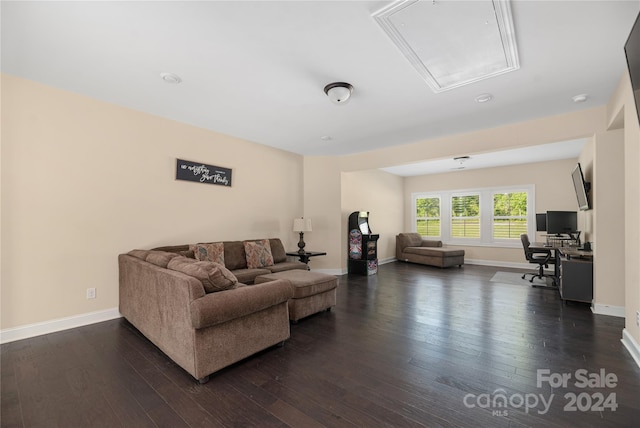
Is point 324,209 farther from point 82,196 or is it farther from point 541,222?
point 541,222

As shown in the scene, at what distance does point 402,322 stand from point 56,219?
4.08 m

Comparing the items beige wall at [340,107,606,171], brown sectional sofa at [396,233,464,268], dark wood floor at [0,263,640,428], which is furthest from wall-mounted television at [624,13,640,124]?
brown sectional sofa at [396,233,464,268]

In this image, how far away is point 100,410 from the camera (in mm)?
1748

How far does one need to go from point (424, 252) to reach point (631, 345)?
4780 mm

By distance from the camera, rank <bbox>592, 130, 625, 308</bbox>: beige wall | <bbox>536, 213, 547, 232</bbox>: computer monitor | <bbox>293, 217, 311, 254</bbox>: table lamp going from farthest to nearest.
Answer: <bbox>536, 213, 547, 232</bbox>: computer monitor
<bbox>293, 217, 311, 254</bbox>: table lamp
<bbox>592, 130, 625, 308</bbox>: beige wall

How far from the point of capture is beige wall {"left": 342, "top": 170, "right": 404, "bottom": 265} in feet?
21.4

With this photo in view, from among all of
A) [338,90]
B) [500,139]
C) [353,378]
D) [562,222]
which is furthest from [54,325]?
[562,222]

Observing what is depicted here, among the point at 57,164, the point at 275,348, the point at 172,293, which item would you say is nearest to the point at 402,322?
the point at 275,348

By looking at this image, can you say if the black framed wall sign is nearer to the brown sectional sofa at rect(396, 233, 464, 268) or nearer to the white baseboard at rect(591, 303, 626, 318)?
the brown sectional sofa at rect(396, 233, 464, 268)

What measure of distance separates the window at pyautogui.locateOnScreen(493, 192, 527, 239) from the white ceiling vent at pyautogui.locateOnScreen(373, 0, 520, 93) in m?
5.71

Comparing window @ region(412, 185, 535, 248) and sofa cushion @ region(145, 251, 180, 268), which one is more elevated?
window @ region(412, 185, 535, 248)

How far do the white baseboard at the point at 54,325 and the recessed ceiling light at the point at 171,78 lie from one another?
280cm

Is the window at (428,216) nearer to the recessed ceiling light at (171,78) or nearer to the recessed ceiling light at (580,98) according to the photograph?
the recessed ceiling light at (580,98)

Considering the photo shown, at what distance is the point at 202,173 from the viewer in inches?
167
